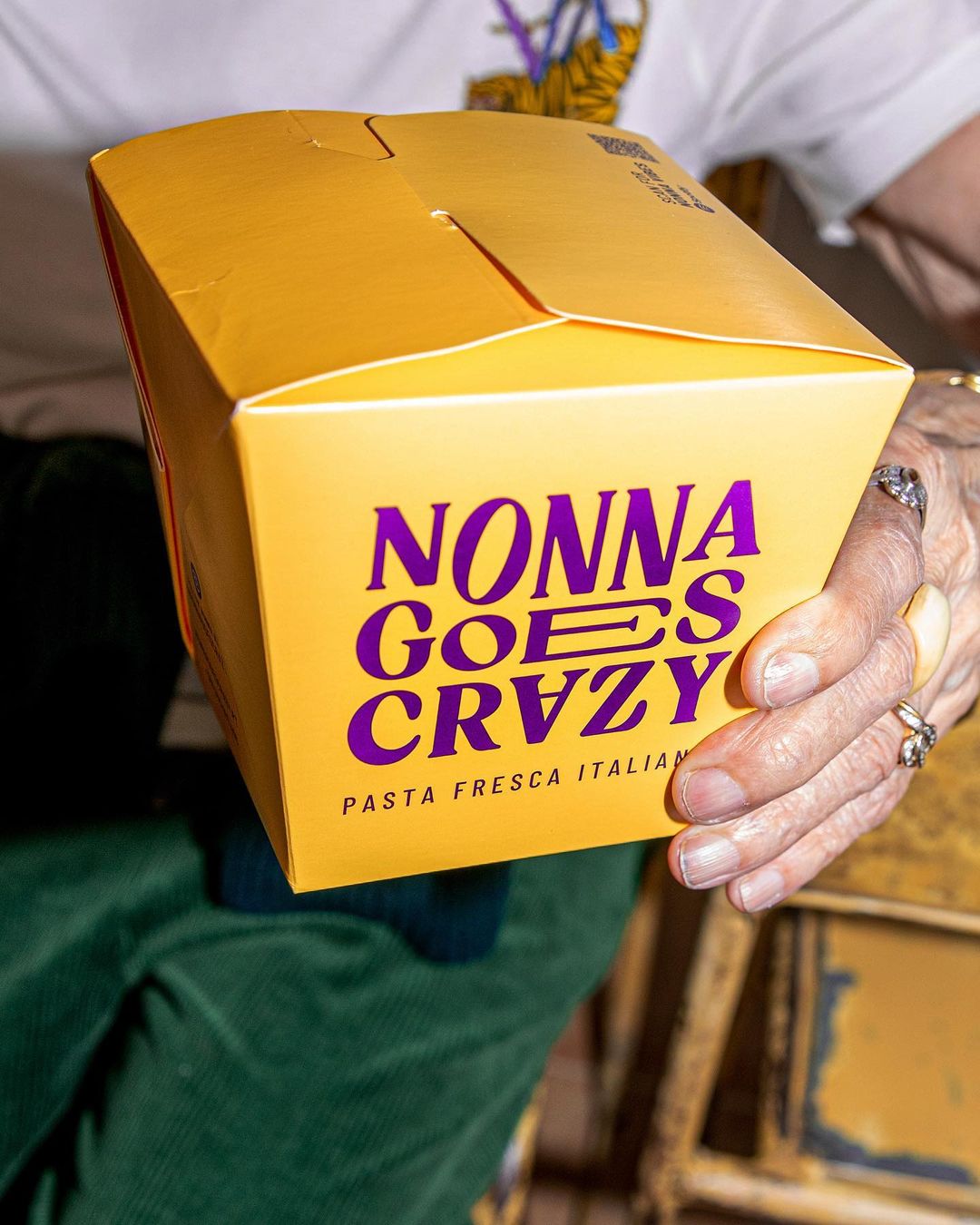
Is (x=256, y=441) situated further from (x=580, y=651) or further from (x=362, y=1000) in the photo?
(x=362, y=1000)

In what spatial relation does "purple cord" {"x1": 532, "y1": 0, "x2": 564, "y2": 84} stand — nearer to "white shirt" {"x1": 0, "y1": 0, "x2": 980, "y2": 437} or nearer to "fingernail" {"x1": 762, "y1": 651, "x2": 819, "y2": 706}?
"white shirt" {"x1": 0, "y1": 0, "x2": 980, "y2": 437}

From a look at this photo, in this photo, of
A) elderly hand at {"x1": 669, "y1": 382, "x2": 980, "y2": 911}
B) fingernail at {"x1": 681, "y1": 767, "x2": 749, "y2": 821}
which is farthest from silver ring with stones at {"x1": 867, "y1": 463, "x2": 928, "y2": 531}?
fingernail at {"x1": 681, "y1": 767, "x2": 749, "y2": 821}

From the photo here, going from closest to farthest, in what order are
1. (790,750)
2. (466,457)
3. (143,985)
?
1. (466,457)
2. (790,750)
3. (143,985)

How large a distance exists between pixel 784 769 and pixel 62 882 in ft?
1.00

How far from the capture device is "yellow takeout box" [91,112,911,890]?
0.25m

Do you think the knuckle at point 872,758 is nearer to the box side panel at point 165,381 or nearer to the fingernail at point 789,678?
the fingernail at point 789,678

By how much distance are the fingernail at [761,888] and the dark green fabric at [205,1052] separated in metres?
0.15

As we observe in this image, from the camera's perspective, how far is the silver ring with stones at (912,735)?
0.44 meters

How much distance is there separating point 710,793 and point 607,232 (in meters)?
0.18

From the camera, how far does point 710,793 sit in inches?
13.8

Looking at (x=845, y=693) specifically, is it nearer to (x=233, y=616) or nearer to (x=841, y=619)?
(x=841, y=619)

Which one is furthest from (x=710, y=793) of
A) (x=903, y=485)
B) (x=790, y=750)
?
(x=903, y=485)

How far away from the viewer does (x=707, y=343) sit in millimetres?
268

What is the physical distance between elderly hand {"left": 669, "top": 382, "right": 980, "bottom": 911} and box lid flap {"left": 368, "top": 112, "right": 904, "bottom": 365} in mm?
89
